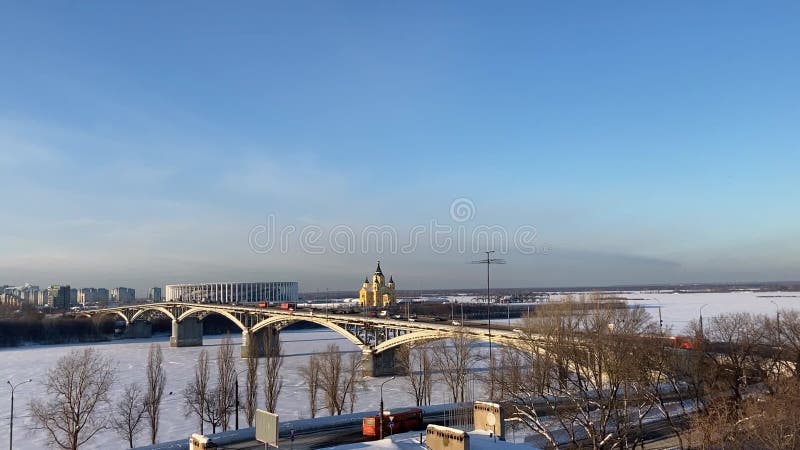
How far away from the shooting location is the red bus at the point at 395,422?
24516 millimetres

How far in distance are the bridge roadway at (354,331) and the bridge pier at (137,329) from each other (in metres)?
7.21

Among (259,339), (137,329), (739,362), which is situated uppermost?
(739,362)

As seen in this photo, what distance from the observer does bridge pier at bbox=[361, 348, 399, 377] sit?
174 ft

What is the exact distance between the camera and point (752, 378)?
81.6ft

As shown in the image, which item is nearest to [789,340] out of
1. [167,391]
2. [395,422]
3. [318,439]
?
[395,422]

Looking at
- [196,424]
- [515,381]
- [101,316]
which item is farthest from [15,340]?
[515,381]

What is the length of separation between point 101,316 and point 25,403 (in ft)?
285

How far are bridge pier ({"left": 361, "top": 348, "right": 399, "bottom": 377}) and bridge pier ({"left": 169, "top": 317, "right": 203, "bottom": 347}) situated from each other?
158 feet

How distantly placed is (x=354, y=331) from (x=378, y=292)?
127ft

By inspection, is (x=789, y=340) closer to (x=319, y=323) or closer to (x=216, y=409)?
(x=216, y=409)

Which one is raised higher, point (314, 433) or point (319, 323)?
point (319, 323)

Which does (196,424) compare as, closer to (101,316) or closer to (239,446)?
(239,446)

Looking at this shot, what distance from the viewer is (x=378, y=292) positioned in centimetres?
9781

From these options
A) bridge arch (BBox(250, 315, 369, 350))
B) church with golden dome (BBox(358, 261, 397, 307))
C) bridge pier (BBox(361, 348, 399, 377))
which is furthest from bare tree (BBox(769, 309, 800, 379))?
church with golden dome (BBox(358, 261, 397, 307))
